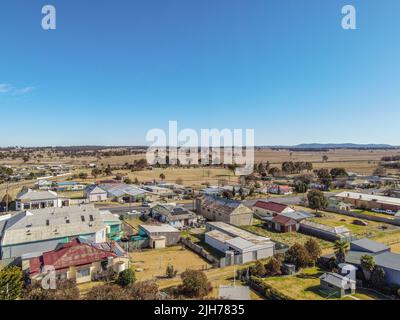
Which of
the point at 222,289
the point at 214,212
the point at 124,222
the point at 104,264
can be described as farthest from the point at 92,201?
the point at 222,289

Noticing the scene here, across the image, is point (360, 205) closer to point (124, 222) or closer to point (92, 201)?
point (124, 222)

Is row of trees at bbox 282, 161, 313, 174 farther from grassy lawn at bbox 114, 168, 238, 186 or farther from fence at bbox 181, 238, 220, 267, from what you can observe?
fence at bbox 181, 238, 220, 267

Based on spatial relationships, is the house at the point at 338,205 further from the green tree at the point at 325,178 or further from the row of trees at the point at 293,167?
the row of trees at the point at 293,167

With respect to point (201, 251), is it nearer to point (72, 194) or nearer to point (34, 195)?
point (34, 195)

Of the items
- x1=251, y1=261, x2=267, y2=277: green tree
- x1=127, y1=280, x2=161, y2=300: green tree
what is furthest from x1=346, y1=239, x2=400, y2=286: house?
x1=127, y1=280, x2=161, y2=300: green tree

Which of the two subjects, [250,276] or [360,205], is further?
[360,205]
